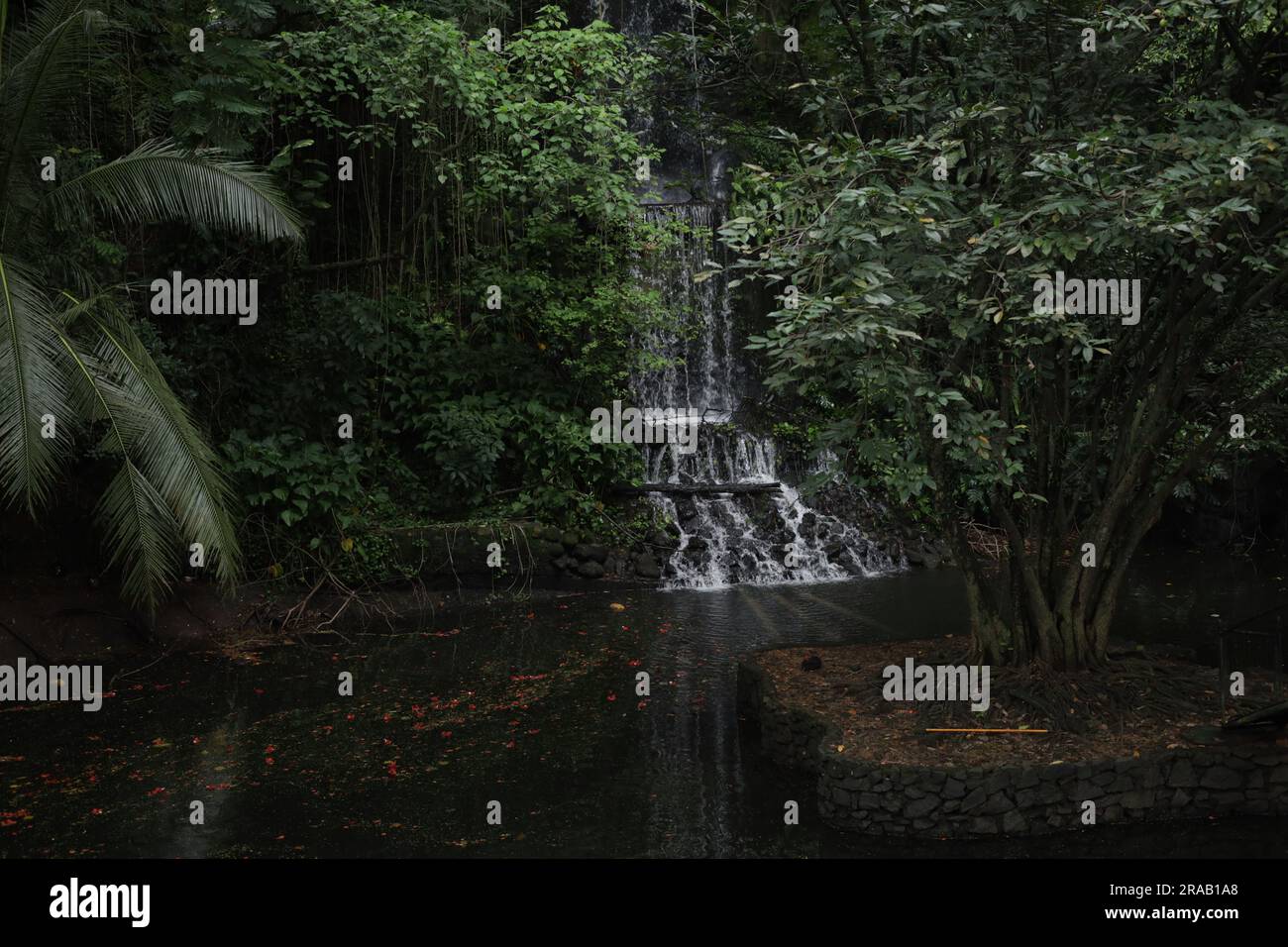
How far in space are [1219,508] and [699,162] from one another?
9503 millimetres

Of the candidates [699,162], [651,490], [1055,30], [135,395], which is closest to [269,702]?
[135,395]

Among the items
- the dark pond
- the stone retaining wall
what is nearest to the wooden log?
the dark pond

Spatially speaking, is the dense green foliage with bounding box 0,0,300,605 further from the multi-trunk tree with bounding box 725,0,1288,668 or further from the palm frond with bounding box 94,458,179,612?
the multi-trunk tree with bounding box 725,0,1288,668

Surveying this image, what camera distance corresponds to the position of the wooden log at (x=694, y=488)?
14.4 meters

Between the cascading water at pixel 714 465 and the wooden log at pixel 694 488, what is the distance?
8 centimetres

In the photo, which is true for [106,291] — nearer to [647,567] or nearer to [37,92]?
[37,92]

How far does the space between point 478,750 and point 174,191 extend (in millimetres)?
5005

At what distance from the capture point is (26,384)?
7.27 metres

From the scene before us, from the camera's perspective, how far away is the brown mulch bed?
6406mm

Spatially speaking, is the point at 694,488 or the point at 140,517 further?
the point at 694,488

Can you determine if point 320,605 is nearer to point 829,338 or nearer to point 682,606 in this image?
point 682,606

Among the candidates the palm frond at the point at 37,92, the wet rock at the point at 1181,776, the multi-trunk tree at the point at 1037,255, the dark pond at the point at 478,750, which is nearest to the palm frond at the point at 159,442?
the palm frond at the point at 37,92

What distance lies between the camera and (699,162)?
1780 cm

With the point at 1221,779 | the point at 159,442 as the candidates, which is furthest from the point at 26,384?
the point at 1221,779
